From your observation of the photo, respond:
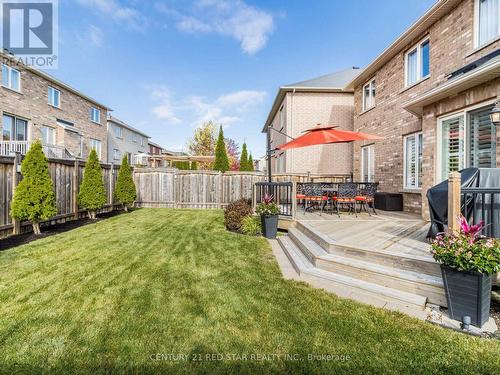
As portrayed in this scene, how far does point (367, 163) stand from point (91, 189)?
11.2m

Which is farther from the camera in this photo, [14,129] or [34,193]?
[14,129]

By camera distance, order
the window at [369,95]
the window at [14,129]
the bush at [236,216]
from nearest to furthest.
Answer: the bush at [236,216]
the window at [369,95]
the window at [14,129]

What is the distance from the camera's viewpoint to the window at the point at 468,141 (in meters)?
5.36

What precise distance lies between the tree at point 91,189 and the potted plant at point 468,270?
9782 millimetres

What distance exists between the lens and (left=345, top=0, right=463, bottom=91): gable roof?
7223mm

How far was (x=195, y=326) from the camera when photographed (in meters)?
2.83

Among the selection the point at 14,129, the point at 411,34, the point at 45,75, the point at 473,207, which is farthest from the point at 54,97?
the point at 473,207

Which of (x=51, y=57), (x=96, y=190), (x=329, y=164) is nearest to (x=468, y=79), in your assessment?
(x=329, y=164)

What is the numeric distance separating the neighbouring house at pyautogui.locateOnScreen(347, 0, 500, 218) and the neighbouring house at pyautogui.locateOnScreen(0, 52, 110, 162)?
57.3ft

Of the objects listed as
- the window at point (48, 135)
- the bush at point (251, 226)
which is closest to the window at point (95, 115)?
the window at point (48, 135)

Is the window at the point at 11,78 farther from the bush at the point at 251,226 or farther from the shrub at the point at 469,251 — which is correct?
the shrub at the point at 469,251

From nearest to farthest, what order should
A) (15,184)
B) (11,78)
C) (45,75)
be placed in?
(15,184) < (11,78) < (45,75)

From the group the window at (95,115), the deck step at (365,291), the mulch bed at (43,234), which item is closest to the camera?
the deck step at (365,291)

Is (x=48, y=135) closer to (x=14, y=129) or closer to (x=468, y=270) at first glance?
(x=14, y=129)
